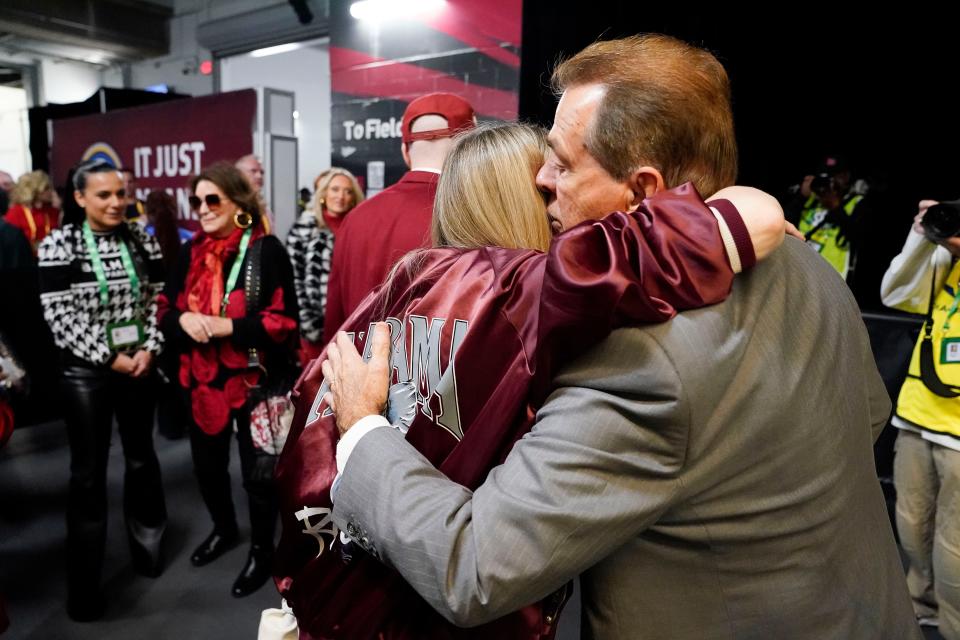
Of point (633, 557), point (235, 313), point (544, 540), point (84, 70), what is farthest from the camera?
point (84, 70)

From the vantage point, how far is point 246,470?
103 inches

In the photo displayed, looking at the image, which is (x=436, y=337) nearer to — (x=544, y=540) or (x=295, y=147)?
(x=544, y=540)

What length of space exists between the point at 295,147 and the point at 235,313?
8.78 ft

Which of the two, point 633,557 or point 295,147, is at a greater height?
point 295,147

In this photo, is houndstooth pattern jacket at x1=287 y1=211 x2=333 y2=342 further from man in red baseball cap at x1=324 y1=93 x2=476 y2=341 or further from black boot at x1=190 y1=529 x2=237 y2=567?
man in red baseball cap at x1=324 y1=93 x2=476 y2=341

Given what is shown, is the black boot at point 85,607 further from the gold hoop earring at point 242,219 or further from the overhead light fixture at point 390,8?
the overhead light fixture at point 390,8

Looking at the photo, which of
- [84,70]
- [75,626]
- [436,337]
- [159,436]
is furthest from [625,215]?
[84,70]

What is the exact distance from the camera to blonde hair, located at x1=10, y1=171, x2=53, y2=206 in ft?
18.1

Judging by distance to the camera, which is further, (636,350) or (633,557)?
(633,557)

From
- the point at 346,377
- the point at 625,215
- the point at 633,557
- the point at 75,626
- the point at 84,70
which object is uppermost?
the point at 84,70

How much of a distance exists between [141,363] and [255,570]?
92 cm

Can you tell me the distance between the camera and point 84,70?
10.7 metres

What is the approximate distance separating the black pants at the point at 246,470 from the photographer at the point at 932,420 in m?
2.23

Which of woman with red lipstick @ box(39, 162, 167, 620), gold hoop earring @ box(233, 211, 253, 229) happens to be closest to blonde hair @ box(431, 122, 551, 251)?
gold hoop earring @ box(233, 211, 253, 229)
